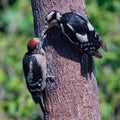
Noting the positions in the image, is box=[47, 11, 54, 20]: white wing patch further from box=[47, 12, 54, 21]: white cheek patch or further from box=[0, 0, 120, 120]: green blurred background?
box=[0, 0, 120, 120]: green blurred background

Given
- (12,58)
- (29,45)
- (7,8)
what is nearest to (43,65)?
(29,45)

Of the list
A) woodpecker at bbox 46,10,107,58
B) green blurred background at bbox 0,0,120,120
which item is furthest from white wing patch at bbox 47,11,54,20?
green blurred background at bbox 0,0,120,120

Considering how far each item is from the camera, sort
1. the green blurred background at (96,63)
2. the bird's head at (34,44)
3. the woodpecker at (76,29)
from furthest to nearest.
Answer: the green blurred background at (96,63) → the bird's head at (34,44) → the woodpecker at (76,29)

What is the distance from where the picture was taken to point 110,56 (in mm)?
7918

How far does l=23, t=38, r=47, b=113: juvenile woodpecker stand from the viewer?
17.1ft

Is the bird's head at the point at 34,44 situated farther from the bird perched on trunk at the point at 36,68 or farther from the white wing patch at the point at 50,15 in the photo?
the white wing patch at the point at 50,15

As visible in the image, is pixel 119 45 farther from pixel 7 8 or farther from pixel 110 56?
pixel 7 8

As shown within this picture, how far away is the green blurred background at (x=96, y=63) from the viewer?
7.95 metres

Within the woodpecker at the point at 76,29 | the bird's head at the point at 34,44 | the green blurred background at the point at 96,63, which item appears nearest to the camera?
the woodpecker at the point at 76,29

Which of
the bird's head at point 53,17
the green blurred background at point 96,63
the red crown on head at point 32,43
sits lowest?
the green blurred background at point 96,63

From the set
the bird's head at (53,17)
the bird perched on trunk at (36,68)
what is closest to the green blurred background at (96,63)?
the bird perched on trunk at (36,68)

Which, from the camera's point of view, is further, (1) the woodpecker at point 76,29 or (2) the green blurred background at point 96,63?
(2) the green blurred background at point 96,63

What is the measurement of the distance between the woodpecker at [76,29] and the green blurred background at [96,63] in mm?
2418

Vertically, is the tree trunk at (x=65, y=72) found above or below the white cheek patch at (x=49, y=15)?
below
